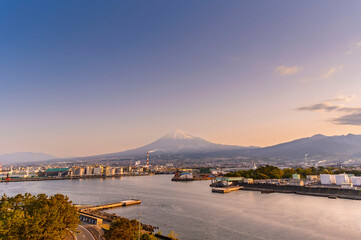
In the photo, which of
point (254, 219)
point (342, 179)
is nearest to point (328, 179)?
point (342, 179)

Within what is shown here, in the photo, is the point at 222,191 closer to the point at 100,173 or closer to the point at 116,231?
the point at 116,231

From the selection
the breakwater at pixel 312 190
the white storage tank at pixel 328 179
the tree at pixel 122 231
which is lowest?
the breakwater at pixel 312 190

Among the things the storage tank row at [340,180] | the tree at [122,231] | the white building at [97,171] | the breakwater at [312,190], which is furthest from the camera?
the white building at [97,171]

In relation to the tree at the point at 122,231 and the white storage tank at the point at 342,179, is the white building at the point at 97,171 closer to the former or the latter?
the white storage tank at the point at 342,179

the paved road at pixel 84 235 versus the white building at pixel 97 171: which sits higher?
the paved road at pixel 84 235

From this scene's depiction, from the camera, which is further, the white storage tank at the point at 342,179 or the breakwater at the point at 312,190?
the white storage tank at the point at 342,179

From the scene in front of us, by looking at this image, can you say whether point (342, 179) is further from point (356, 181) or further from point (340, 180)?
point (356, 181)

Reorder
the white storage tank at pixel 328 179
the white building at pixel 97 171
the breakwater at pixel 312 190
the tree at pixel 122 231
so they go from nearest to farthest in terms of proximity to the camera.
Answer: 1. the tree at pixel 122 231
2. the breakwater at pixel 312 190
3. the white storage tank at pixel 328 179
4. the white building at pixel 97 171

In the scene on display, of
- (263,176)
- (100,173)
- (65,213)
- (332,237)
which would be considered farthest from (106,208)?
(100,173)

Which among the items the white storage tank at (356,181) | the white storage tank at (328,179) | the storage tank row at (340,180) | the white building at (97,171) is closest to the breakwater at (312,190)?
the storage tank row at (340,180)
